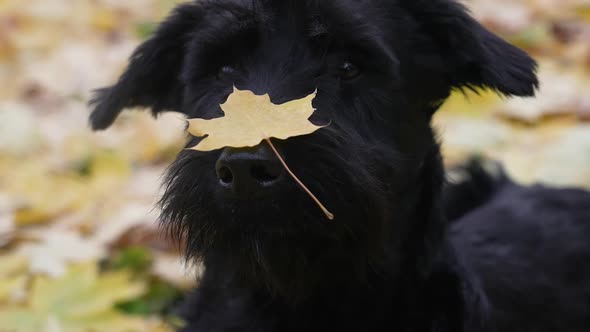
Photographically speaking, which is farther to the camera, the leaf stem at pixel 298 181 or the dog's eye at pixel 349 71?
the dog's eye at pixel 349 71

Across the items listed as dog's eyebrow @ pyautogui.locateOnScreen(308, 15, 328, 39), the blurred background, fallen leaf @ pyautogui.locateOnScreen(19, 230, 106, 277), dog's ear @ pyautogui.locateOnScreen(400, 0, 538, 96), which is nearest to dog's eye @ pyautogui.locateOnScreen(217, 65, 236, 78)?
dog's eyebrow @ pyautogui.locateOnScreen(308, 15, 328, 39)

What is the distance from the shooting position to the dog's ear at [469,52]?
2760 mm

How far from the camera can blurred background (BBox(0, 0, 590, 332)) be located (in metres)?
3.38

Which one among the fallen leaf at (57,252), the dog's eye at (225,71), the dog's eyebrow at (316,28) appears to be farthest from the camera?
the fallen leaf at (57,252)

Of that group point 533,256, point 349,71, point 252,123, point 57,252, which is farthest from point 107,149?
point 252,123

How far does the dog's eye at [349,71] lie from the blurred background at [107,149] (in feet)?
2.05

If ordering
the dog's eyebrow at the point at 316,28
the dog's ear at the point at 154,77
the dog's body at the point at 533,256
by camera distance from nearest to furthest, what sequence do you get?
the dog's eyebrow at the point at 316,28 < the dog's ear at the point at 154,77 < the dog's body at the point at 533,256

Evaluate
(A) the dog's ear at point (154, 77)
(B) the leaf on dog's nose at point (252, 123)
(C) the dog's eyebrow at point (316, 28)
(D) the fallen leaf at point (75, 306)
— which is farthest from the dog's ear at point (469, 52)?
(D) the fallen leaf at point (75, 306)

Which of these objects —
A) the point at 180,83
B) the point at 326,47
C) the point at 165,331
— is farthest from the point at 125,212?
the point at 326,47

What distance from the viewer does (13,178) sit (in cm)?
454

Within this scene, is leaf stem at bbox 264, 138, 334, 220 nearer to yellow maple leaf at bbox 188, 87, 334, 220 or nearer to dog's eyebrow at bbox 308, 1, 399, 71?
yellow maple leaf at bbox 188, 87, 334, 220

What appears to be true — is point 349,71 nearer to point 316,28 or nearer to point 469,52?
point 316,28

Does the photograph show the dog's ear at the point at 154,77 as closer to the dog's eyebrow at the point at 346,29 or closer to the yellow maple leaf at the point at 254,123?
Result: the dog's eyebrow at the point at 346,29

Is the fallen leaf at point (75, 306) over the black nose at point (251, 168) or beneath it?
beneath
